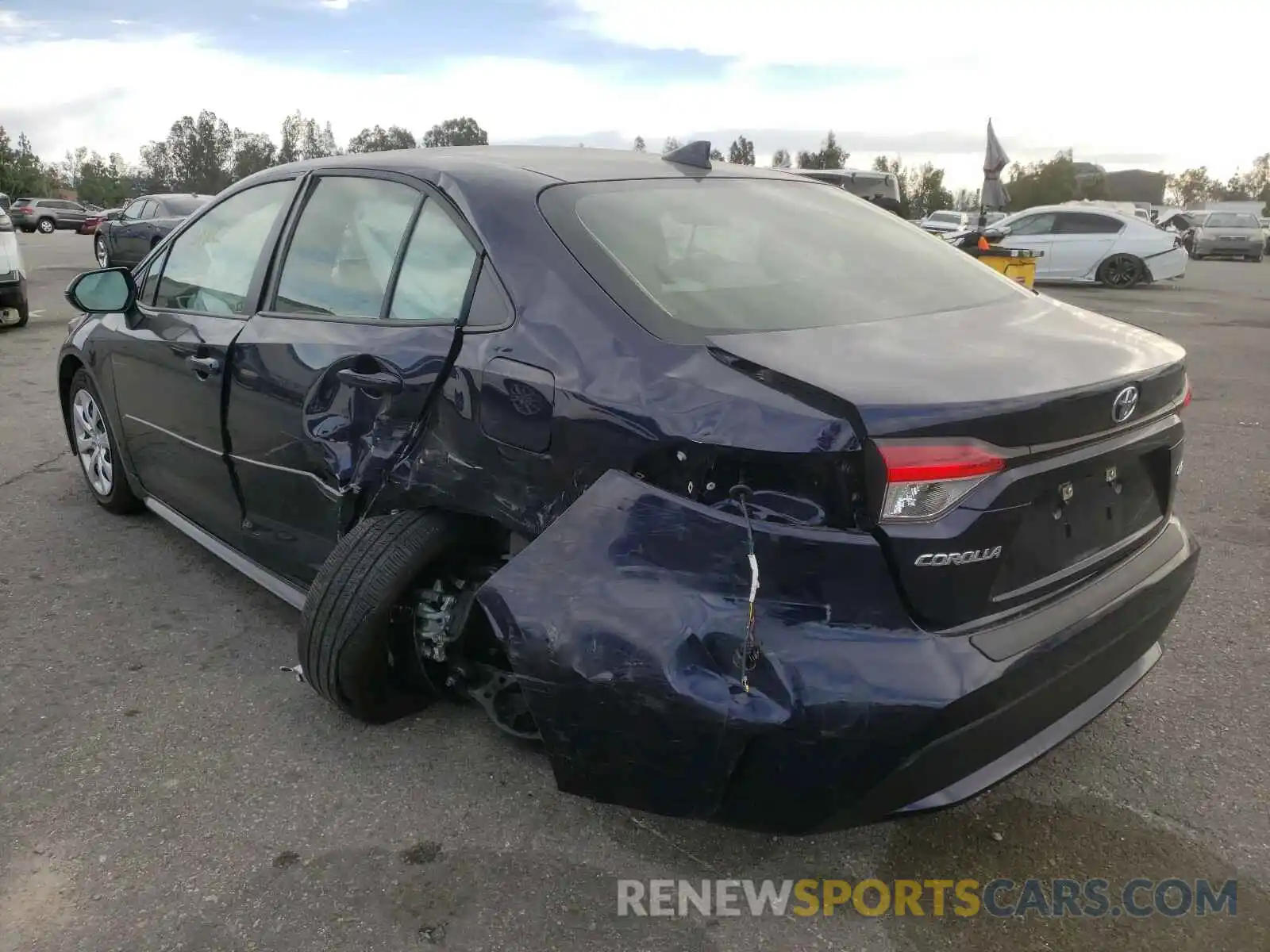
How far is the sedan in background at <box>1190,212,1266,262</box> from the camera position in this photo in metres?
32.0

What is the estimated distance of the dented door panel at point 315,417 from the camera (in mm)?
2719

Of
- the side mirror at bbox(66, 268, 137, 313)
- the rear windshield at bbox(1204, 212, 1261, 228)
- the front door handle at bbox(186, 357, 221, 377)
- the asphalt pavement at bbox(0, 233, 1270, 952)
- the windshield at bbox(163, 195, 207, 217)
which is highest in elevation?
the windshield at bbox(163, 195, 207, 217)

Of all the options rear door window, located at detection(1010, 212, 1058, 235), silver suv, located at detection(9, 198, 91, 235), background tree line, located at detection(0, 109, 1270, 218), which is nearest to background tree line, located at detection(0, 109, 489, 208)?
background tree line, located at detection(0, 109, 1270, 218)

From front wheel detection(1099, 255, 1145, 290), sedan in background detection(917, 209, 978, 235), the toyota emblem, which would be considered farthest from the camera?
sedan in background detection(917, 209, 978, 235)

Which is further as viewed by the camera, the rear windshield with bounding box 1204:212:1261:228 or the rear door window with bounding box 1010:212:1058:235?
the rear windshield with bounding box 1204:212:1261:228

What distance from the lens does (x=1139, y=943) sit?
7.13 ft

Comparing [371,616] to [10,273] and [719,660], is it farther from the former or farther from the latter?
[10,273]

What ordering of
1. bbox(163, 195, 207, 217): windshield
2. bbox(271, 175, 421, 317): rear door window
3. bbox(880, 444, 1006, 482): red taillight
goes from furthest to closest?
bbox(163, 195, 207, 217): windshield < bbox(271, 175, 421, 317): rear door window < bbox(880, 444, 1006, 482): red taillight

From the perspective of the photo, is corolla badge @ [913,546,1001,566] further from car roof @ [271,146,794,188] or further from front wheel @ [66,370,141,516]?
front wheel @ [66,370,141,516]

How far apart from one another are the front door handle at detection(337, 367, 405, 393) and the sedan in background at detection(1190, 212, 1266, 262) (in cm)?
3589

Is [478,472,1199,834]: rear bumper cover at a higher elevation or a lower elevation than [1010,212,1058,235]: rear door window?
lower

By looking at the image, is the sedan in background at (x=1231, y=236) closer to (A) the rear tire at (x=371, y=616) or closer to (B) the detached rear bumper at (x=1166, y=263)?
(B) the detached rear bumper at (x=1166, y=263)

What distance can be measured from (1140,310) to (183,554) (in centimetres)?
1418

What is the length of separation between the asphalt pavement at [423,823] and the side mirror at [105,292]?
3.77 feet
